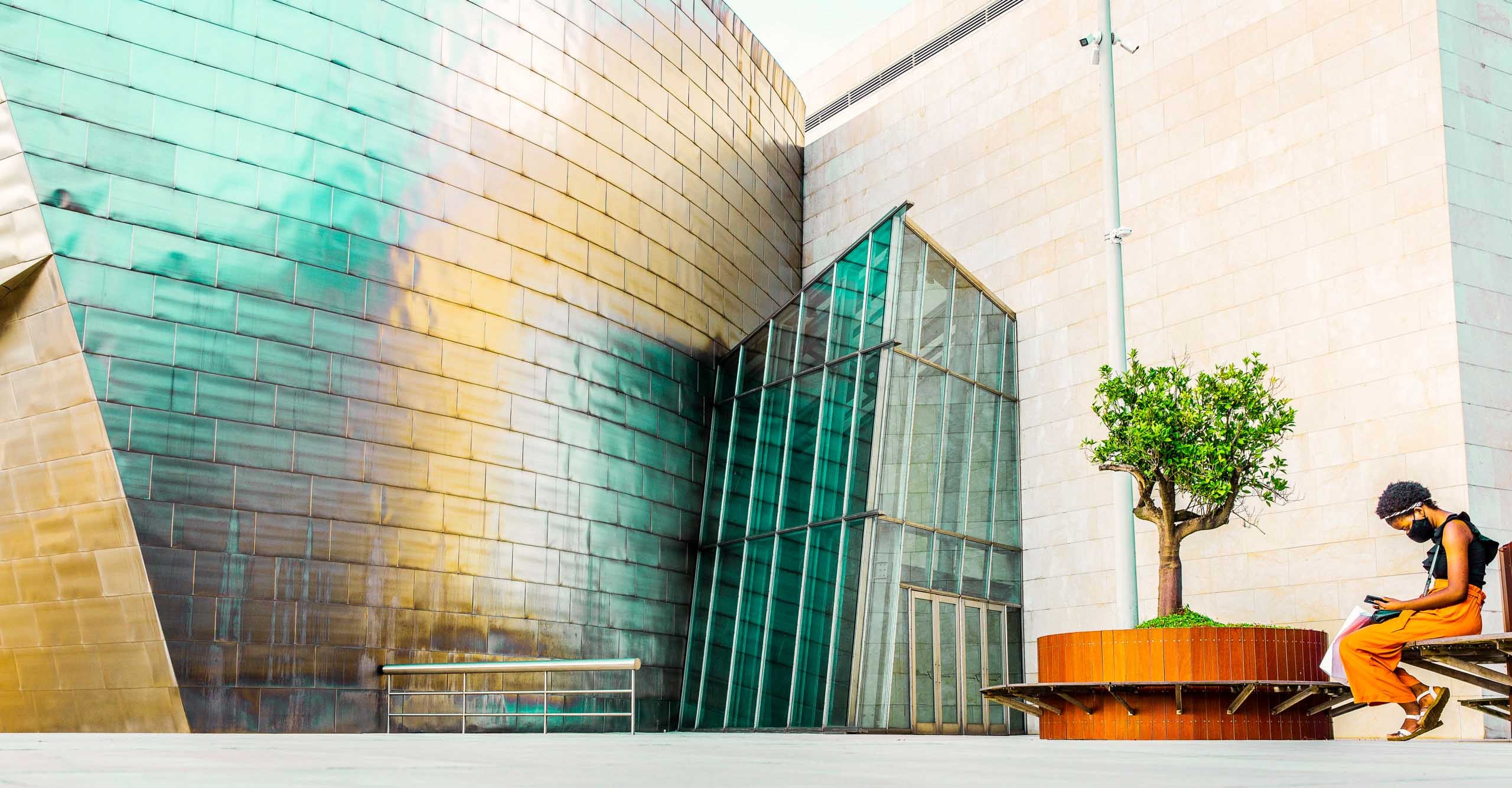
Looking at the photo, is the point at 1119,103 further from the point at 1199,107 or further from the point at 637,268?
the point at 637,268

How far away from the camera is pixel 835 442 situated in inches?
757

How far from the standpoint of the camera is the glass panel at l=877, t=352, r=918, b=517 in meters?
18.3

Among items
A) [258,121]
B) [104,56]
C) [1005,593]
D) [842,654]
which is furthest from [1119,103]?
[104,56]

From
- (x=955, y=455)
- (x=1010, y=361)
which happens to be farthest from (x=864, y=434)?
(x=1010, y=361)

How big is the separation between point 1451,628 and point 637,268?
14552 millimetres

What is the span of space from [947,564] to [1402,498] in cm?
1055

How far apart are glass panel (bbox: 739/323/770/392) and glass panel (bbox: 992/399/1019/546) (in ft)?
13.6

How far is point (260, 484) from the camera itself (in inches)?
618

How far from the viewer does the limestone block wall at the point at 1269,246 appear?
16141mm

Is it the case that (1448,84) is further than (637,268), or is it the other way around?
(637,268)

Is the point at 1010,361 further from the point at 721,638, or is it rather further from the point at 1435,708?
the point at 1435,708

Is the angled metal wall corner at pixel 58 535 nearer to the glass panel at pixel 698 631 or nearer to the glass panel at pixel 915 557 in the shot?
the glass panel at pixel 698 631

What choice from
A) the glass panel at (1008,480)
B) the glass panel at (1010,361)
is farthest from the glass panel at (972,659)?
the glass panel at (1010,361)

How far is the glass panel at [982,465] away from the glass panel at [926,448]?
983 millimetres
